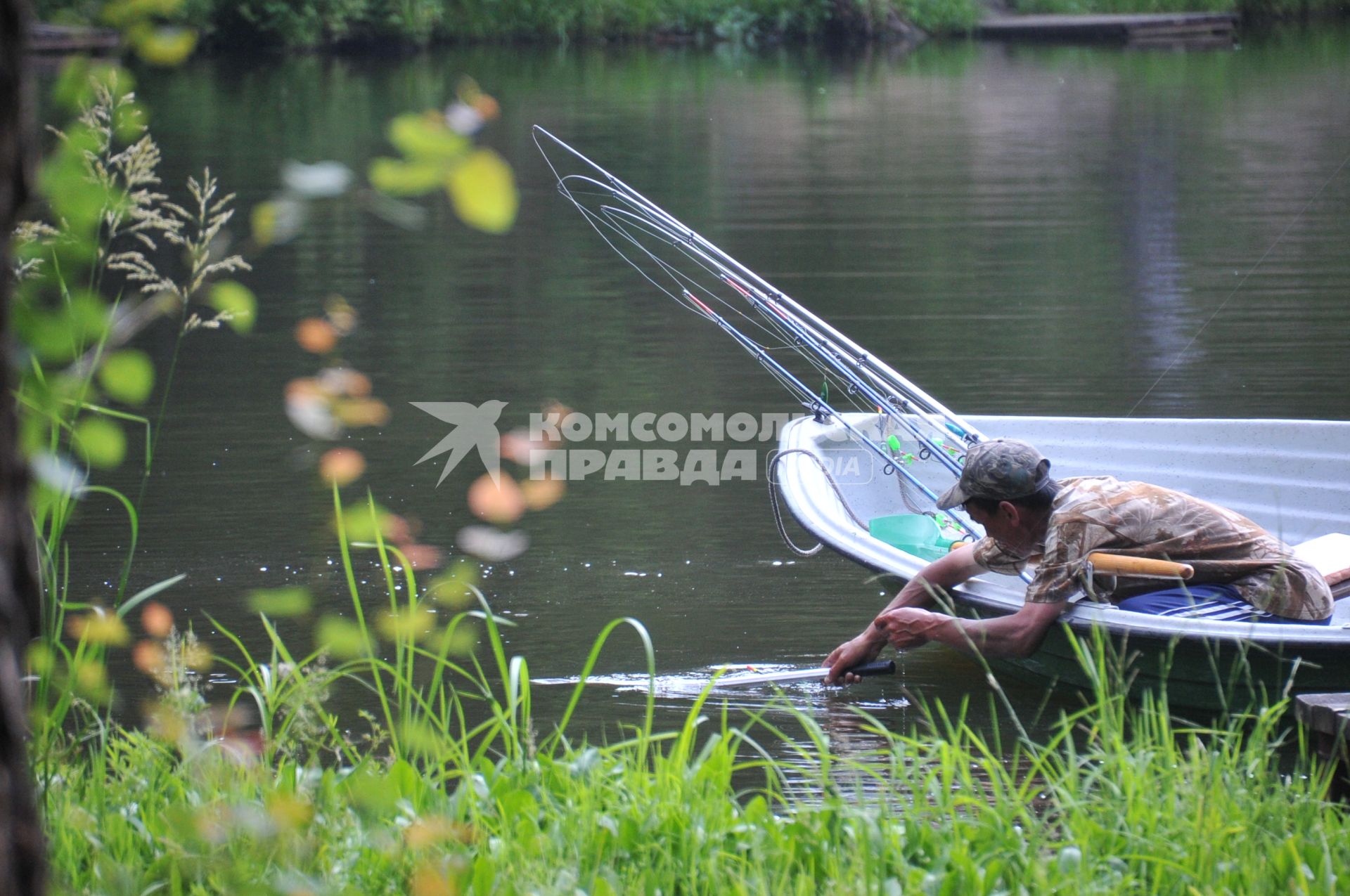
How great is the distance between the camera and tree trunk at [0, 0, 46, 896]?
1314 mm

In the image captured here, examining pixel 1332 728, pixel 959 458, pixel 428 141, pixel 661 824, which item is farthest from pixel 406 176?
pixel 959 458

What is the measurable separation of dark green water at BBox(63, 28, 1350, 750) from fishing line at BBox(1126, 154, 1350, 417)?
4 centimetres

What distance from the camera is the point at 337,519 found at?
193 centimetres

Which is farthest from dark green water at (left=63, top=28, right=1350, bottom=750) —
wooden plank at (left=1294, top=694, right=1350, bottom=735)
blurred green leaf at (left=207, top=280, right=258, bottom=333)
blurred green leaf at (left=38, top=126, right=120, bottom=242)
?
wooden plank at (left=1294, top=694, right=1350, bottom=735)

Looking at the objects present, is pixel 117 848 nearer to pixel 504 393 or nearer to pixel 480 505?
pixel 480 505

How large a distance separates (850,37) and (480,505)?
34.6 meters

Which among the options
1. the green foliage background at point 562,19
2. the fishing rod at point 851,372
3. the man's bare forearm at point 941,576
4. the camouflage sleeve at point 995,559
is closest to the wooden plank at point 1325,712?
the camouflage sleeve at point 995,559

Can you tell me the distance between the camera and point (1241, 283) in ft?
34.6

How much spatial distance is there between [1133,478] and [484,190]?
14.7 feet

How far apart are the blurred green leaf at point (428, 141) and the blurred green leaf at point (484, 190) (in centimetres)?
3

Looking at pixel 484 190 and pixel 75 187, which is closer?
pixel 484 190

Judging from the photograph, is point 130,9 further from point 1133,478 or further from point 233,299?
point 1133,478

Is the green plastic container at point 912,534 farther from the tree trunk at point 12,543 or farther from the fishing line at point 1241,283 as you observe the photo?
the tree trunk at point 12,543

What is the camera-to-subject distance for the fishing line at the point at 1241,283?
8.19 m
